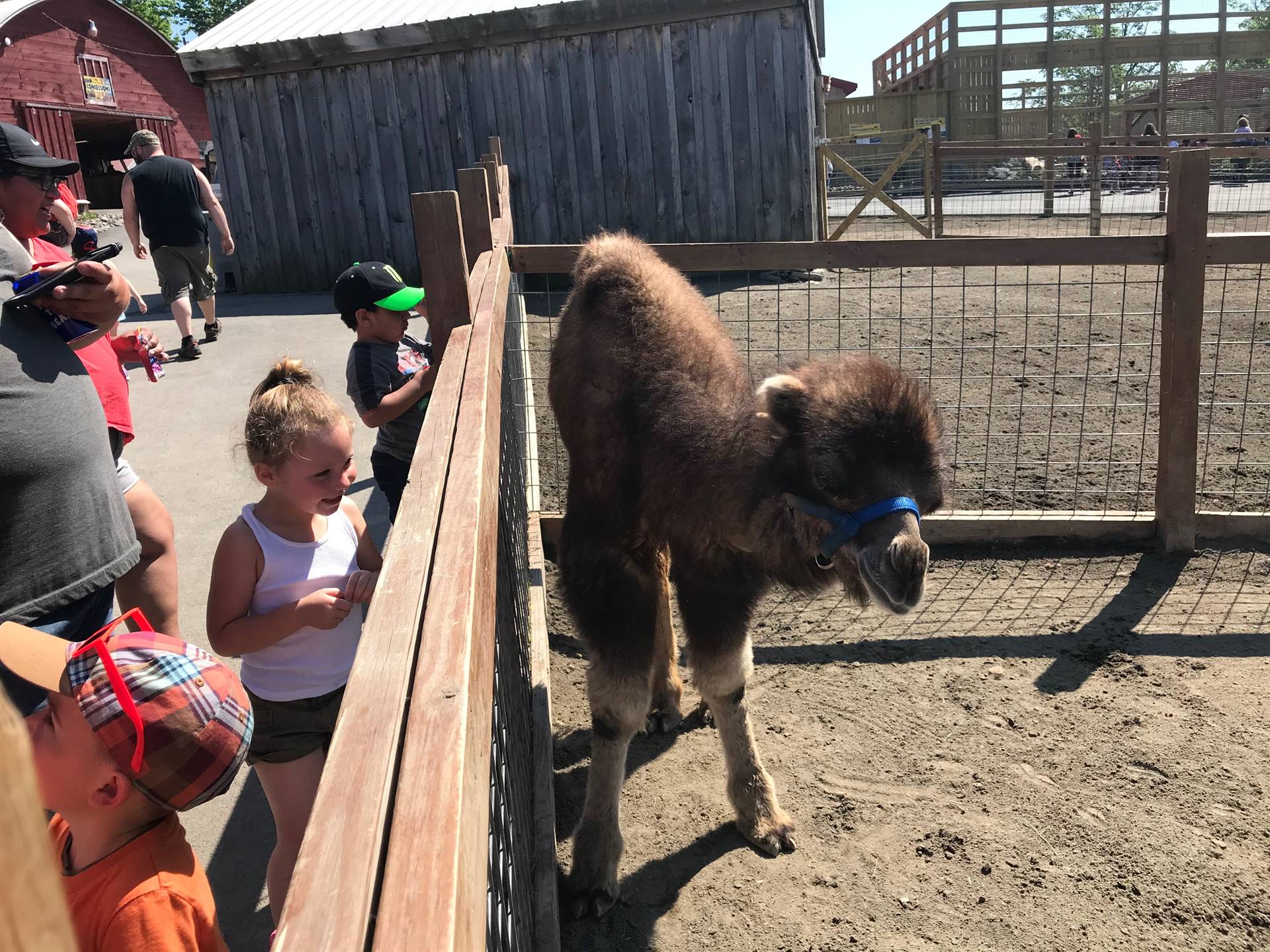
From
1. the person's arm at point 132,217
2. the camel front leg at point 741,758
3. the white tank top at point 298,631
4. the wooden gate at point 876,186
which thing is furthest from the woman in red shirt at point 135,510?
the wooden gate at point 876,186

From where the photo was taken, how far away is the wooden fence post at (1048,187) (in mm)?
18127

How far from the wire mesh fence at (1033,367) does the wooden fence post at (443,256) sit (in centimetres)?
115

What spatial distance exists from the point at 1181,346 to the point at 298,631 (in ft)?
16.3

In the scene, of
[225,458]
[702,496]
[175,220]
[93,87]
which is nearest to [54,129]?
[93,87]

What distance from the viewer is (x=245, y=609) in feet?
8.34

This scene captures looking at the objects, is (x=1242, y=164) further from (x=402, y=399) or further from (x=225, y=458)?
(x=402, y=399)

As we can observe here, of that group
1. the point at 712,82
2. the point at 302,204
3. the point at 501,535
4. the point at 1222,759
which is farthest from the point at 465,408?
the point at 302,204

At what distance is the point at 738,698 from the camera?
12.1 ft

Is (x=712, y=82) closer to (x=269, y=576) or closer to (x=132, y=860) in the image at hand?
(x=269, y=576)

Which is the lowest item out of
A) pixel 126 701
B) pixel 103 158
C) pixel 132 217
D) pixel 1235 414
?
pixel 1235 414

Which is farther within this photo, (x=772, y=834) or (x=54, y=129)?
(x=54, y=129)

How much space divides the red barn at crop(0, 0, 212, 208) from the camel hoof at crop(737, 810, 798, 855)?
23721 millimetres

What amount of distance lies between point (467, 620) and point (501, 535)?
1557 millimetres

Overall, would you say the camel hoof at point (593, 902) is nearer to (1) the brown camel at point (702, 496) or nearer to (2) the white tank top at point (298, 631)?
(1) the brown camel at point (702, 496)
